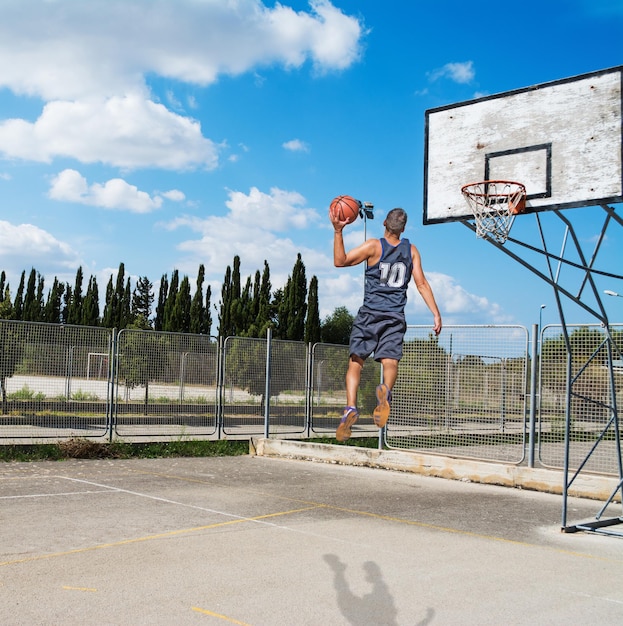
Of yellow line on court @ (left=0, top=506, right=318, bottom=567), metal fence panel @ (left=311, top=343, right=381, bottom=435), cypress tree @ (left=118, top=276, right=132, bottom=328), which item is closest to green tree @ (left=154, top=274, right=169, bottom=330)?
cypress tree @ (left=118, top=276, right=132, bottom=328)

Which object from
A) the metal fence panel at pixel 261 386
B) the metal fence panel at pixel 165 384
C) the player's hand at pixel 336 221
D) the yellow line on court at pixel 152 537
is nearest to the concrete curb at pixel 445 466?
the metal fence panel at pixel 261 386

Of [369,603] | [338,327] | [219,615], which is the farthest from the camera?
[338,327]

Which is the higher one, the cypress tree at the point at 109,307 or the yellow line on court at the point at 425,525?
the cypress tree at the point at 109,307

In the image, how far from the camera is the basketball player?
5.15m

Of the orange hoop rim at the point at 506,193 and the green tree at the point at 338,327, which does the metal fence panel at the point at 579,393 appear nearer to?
the orange hoop rim at the point at 506,193

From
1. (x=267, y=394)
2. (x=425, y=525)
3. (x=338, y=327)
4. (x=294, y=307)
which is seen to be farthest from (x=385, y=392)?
(x=338, y=327)

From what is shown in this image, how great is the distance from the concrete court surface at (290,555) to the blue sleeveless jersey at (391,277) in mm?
2361

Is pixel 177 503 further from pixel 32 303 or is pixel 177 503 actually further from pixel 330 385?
pixel 32 303

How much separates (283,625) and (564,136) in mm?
5364

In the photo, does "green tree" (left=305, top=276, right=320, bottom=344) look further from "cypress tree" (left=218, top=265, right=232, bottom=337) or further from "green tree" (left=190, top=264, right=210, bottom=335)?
"green tree" (left=190, top=264, right=210, bottom=335)

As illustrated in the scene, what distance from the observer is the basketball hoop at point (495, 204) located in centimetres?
739

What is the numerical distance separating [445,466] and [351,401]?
9389 mm

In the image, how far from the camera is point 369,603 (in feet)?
19.6

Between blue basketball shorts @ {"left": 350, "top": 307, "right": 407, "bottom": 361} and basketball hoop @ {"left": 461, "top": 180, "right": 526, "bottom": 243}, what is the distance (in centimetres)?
253
